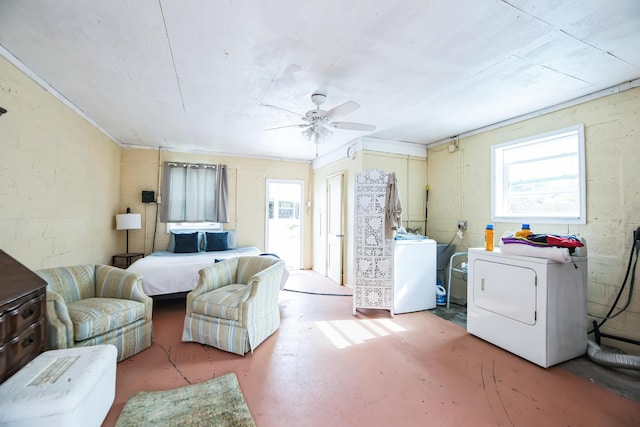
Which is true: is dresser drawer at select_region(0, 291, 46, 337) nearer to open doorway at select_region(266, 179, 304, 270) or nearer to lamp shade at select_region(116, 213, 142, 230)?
lamp shade at select_region(116, 213, 142, 230)

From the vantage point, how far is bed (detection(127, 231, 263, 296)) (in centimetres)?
345

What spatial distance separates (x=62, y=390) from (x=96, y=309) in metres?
1.05

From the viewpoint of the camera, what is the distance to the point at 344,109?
99.3 inches

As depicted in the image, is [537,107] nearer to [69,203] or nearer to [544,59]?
[544,59]

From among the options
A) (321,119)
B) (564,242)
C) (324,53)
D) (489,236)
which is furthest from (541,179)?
(324,53)

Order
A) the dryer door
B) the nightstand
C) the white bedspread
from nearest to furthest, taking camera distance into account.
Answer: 1. the dryer door
2. the white bedspread
3. the nightstand

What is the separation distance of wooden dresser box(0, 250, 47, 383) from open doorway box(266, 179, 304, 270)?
418 centimetres

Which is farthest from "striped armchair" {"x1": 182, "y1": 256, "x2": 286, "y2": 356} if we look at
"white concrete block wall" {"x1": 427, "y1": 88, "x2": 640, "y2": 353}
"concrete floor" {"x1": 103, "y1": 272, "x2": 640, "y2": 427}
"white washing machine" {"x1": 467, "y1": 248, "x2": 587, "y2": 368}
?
"white concrete block wall" {"x1": 427, "y1": 88, "x2": 640, "y2": 353}

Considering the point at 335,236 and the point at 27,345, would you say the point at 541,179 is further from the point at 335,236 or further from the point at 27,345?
the point at 27,345

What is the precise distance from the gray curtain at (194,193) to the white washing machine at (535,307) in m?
4.75

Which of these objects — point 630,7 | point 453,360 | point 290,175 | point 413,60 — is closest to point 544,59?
point 630,7

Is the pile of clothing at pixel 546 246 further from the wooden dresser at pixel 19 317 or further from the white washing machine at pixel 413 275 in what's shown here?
the wooden dresser at pixel 19 317

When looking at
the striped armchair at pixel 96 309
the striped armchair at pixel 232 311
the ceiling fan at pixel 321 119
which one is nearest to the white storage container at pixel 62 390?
the striped armchair at pixel 96 309

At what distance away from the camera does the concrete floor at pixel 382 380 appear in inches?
68.4
